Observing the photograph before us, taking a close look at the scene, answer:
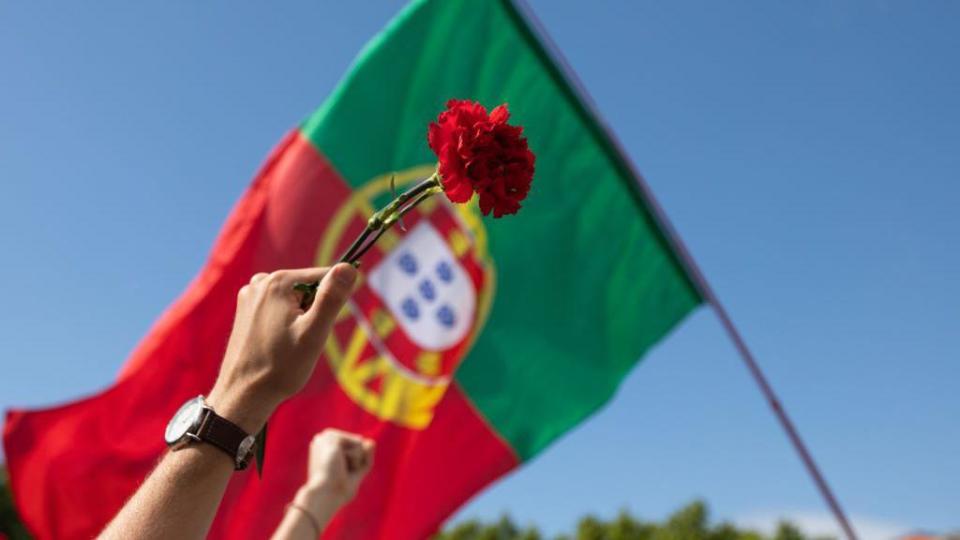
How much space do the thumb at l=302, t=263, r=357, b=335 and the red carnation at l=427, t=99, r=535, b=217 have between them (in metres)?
0.16

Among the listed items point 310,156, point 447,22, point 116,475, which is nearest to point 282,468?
point 116,475

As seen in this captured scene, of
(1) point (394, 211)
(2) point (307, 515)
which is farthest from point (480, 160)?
(2) point (307, 515)

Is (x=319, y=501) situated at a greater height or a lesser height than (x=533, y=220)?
lesser

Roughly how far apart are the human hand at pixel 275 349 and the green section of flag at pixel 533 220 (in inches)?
179

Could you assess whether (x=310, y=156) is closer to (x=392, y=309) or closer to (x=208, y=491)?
(x=392, y=309)

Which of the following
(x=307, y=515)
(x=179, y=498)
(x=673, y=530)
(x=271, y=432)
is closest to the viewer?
(x=179, y=498)

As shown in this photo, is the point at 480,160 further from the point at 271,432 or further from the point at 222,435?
the point at 271,432

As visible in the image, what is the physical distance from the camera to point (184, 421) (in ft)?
4.24

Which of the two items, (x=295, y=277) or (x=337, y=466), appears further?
(x=337, y=466)

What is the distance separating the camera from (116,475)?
541 centimetres

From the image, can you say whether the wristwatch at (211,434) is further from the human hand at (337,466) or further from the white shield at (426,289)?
the white shield at (426,289)

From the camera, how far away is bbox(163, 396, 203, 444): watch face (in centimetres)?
128

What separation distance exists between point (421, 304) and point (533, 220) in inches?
32.2

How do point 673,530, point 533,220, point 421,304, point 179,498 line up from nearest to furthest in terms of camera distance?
point 179,498 → point 421,304 → point 533,220 → point 673,530
